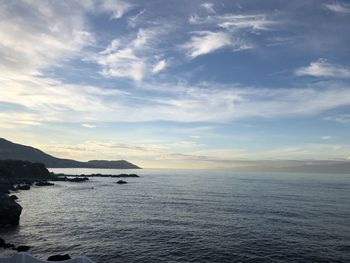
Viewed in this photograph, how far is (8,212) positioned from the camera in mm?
57500

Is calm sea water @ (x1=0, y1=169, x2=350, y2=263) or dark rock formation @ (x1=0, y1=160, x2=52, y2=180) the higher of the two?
dark rock formation @ (x1=0, y1=160, x2=52, y2=180)

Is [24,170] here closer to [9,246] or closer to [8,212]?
[8,212]

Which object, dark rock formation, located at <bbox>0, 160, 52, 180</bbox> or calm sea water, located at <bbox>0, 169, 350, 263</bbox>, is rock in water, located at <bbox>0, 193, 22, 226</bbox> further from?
dark rock formation, located at <bbox>0, 160, 52, 180</bbox>

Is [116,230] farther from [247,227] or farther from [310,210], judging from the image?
[310,210]

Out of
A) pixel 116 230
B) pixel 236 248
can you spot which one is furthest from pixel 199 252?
pixel 116 230

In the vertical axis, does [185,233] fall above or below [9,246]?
below

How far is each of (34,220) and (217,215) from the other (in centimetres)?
3942

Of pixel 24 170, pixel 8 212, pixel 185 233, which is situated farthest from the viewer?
pixel 24 170

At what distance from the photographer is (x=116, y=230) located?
188 feet

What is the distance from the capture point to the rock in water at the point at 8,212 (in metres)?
57.1

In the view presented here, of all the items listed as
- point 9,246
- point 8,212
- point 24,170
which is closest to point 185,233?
point 9,246

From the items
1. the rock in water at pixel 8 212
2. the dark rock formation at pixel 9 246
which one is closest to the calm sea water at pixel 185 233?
the rock in water at pixel 8 212

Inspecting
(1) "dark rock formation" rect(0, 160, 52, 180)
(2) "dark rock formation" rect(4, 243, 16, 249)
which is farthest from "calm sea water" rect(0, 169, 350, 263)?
(1) "dark rock formation" rect(0, 160, 52, 180)

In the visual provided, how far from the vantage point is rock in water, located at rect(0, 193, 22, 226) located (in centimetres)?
5706
